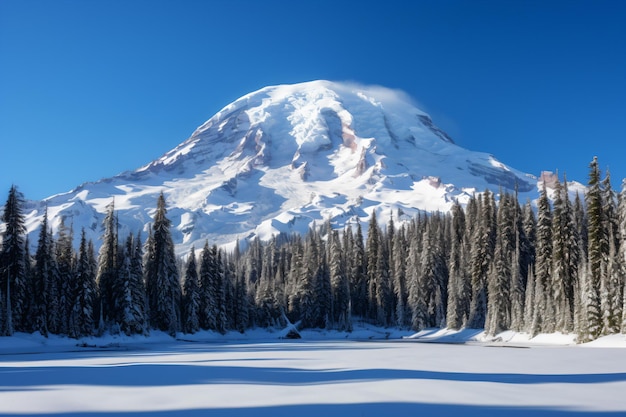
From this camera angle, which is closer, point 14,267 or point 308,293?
point 14,267

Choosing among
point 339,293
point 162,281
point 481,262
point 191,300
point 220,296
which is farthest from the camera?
point 339,293

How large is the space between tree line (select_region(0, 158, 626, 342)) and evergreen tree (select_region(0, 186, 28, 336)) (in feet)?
0.34

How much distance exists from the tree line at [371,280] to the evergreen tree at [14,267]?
10cm

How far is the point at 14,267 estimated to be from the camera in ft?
166

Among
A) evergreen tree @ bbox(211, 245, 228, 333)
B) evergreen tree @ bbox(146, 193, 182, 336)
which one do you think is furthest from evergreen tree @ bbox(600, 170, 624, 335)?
evergreen tree @ bbox(211, 245, 228, 333)

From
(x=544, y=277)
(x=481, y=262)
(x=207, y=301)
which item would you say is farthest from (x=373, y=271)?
(x=544, y=277)

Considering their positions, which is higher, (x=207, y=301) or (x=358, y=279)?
(x=358, y=279)

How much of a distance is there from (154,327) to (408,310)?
42704 millimetres

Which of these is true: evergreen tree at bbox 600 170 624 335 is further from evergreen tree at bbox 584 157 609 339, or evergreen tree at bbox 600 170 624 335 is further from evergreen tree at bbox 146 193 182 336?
evergreen tree at bbox 146 193 182 336

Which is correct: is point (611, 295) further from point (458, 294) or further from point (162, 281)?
point (162, 281)

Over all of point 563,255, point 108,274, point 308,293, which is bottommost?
point 308,293

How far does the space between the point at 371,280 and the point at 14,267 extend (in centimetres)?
6084

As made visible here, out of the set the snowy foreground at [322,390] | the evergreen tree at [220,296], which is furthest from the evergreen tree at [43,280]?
the snowy foreground at [322,390]

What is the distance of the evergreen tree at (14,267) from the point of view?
1945 inches
